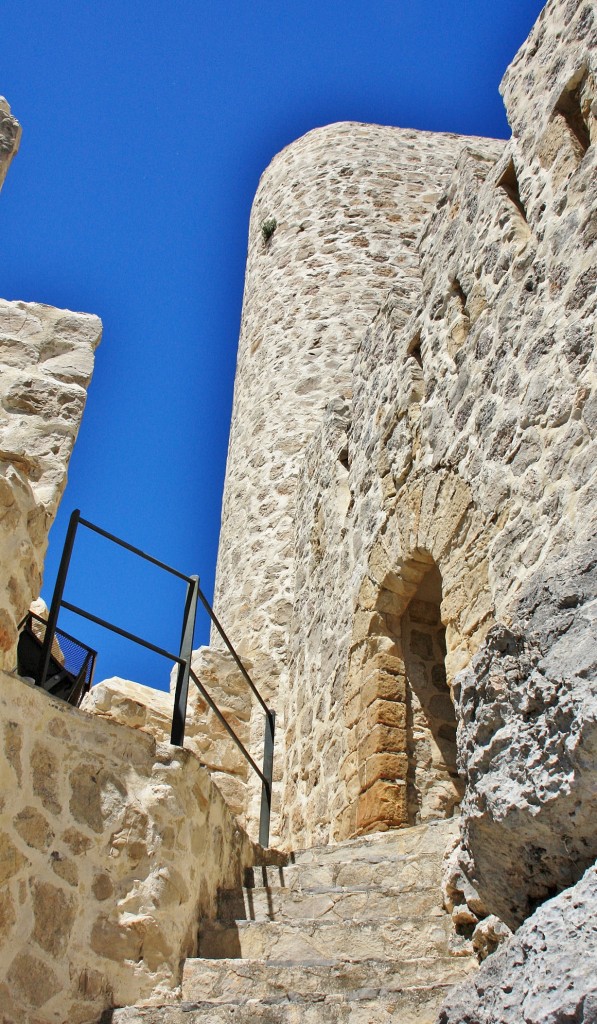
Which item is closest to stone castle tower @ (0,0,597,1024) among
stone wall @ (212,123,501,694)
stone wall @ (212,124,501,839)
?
stone wall @ (212,124,501,839)

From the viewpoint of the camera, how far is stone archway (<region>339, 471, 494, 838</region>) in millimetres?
4645

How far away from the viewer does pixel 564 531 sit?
360cm

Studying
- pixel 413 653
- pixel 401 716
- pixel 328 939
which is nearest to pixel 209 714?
pixel 413 653

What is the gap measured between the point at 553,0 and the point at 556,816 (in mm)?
3997

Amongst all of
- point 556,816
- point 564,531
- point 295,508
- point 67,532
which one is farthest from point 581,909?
point 295,508

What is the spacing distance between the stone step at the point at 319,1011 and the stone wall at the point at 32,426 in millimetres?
1222

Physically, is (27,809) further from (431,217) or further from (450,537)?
(431,217)

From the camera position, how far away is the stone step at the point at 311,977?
3.15m

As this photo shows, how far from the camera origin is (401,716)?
18.0ft

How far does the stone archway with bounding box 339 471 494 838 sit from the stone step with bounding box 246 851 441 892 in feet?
2.56

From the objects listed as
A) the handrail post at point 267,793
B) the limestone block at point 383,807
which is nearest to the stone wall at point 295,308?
the handrail post at point 267,793

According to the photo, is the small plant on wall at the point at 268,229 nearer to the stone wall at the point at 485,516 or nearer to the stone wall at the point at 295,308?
the stone wall at the point at 295,308

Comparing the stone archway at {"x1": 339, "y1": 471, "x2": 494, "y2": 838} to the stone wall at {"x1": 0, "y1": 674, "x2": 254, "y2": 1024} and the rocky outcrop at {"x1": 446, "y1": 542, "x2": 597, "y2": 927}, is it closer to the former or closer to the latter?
the stone wall at {"x1": 0, "y1": 674, "x2": 254, "y2": 1024}

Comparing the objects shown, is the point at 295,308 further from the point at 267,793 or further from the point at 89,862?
the point at 89,862
